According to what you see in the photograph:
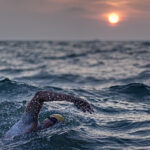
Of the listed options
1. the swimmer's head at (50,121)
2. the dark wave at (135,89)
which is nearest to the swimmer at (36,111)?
the swimmer's head at (50,121)

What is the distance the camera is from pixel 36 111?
Result: 680 cm

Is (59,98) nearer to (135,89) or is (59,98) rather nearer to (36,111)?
(36,111)

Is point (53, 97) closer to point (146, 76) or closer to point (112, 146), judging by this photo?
point (112, 146)

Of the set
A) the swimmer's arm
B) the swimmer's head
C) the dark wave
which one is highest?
the dark wave

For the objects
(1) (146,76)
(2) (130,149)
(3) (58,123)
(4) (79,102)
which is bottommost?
(2) (130,149)

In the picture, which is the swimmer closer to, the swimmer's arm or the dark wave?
the swimmer's arm

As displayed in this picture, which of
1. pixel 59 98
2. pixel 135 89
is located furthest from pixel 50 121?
pixel 135 89

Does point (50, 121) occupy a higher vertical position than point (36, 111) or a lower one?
lower

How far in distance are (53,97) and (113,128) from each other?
Result: 2686mm

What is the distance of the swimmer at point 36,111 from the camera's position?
6.39 metres

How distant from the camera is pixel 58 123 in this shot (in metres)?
7.71

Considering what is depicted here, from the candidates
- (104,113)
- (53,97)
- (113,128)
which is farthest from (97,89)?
(53,97)

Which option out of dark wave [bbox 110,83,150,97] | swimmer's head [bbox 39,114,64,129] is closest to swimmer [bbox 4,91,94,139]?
swimmer's head [bbox 39,114,64,129]

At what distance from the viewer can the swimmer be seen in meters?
6.39
